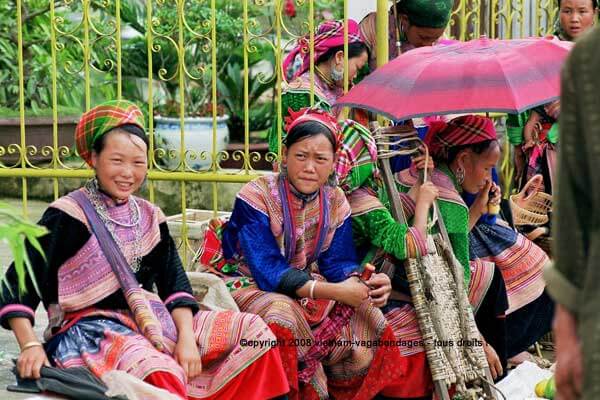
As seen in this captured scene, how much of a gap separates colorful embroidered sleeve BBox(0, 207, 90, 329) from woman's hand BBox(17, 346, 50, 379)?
4.2 inches

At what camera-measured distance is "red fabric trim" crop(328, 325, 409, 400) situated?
4.50 meters

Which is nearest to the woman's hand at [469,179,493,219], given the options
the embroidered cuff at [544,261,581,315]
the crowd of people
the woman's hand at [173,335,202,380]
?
the crowd of people

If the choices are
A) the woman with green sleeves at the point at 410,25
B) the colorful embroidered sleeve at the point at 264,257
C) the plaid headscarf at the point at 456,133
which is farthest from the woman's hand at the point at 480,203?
the colorful embroidered sleeve at the point at 264,257

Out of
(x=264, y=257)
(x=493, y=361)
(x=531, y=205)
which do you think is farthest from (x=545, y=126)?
(x=264, y=257)

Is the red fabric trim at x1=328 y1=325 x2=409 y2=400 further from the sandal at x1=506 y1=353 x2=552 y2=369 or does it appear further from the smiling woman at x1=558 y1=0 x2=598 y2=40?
the smiling woman at x1=558 y1=0 x2=598 y2=40

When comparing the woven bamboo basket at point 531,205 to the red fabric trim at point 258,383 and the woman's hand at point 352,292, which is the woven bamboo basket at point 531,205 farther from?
the red fabric trim at point 258,383

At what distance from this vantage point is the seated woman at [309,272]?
14.0 feet

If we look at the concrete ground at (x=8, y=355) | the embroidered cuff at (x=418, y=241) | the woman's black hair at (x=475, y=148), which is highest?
the woman's black hair at (x=475, y=148)

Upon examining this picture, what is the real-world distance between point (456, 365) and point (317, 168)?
0.99 metres

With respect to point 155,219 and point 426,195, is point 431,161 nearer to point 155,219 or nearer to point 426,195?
point 426,195

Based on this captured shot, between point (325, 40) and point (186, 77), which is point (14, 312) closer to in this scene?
point (325, 40)

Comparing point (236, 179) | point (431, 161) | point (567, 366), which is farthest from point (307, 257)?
point (567, 366)

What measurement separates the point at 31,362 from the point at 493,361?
2.16 metres

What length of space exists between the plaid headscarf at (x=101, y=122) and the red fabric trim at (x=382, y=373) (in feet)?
4.45
